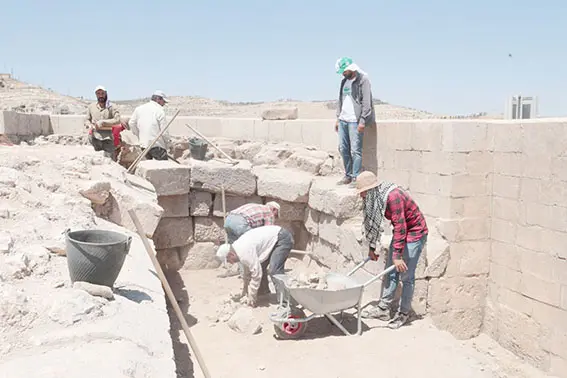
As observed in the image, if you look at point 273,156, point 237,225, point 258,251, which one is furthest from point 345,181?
point 273,156

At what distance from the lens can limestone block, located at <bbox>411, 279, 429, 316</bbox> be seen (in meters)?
6.55

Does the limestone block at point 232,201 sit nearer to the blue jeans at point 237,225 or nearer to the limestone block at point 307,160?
the limestone block at point 307,160

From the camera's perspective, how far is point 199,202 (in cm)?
952

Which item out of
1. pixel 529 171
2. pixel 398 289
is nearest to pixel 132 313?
pixel 398 289

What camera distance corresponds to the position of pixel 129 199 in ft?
20.6

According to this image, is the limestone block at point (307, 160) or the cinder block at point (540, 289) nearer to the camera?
the cinder block at point (540, 289)

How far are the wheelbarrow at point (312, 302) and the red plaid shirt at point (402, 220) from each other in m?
0.30

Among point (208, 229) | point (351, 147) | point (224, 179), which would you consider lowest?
point (208, 229)

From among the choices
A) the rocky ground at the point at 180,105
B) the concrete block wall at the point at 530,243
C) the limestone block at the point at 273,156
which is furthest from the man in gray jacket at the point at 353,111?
the rocky ground at the point at 180,105

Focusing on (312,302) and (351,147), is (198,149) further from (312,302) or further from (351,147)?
(312,302)

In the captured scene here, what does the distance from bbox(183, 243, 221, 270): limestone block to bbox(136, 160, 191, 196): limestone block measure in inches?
42.9

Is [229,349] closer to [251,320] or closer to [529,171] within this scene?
[251,320]

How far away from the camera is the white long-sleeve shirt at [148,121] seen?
30.7 ft

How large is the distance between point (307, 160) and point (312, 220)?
1166 millimetres
